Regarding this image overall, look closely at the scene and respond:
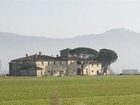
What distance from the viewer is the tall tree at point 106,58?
18412cm

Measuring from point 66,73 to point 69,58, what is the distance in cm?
586

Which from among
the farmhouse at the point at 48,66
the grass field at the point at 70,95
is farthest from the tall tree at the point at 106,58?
the grass field at the point at 70,95

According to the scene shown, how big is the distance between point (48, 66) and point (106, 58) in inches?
1232

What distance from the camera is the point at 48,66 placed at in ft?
538

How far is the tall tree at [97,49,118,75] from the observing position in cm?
18412

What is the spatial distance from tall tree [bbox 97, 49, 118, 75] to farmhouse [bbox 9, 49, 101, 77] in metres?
9.27

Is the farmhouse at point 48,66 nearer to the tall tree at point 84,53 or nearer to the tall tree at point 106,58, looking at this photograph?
the tall tree at point 84,53

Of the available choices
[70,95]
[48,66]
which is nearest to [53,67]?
[48,66]

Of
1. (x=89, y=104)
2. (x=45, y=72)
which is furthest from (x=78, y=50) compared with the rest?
(x=89, y=104)

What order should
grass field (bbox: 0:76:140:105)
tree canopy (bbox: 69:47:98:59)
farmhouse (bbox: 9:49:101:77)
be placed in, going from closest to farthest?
grass field (bbox: 0:76:140:105) < farmhouse (bbox: 9:49:101:77) < tree canopy (bbox: 69:47:98:59)

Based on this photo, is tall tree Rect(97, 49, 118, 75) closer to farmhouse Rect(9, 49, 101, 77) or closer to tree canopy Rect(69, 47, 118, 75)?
tree canopy Rect(69, 47, 118, 75)

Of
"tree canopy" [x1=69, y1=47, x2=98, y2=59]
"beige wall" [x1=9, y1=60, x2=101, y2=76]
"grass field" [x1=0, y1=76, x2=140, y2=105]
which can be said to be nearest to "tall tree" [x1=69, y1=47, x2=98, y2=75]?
"tree canopy" [x1=69, y1=47, x2=98, y2=59]

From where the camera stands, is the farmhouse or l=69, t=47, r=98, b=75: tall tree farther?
l=69, t=47, r=98, b=75: tall tree

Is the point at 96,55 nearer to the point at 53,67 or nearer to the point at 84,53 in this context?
the point at 84,53
